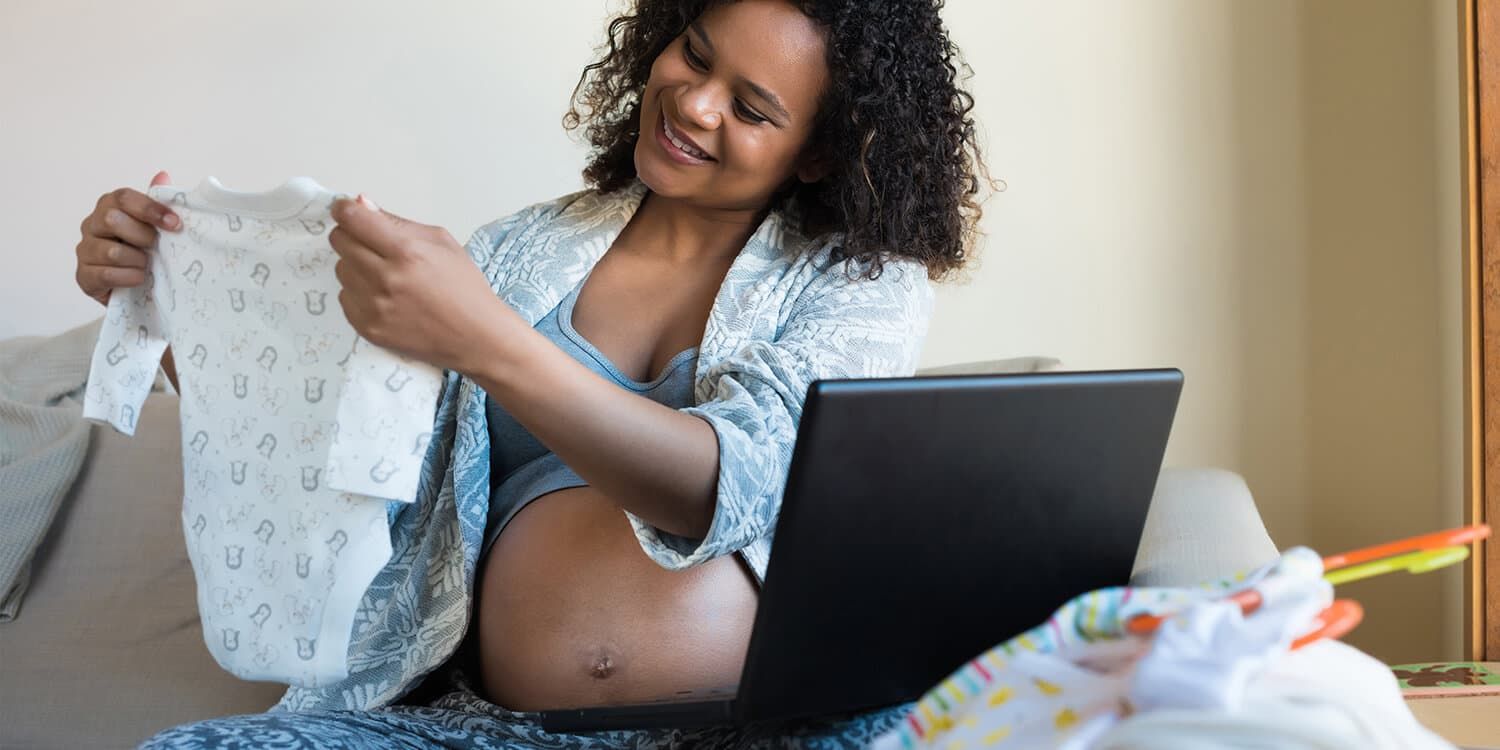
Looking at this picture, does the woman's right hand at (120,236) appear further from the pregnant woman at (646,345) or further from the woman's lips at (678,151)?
the woman's lips at (678,151)

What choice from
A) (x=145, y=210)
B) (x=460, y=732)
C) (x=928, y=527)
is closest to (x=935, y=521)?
(x=928, y=527)

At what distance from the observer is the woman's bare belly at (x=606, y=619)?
115 cm

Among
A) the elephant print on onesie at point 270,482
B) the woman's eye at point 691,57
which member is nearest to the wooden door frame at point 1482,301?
the woman's eye at point 691,57

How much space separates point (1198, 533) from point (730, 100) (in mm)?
638

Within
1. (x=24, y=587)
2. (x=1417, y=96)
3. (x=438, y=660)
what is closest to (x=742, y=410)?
(x=438, y=660)

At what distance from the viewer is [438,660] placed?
1236mm

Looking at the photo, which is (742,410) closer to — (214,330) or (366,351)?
(366,351)

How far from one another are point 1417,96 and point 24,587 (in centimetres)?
204

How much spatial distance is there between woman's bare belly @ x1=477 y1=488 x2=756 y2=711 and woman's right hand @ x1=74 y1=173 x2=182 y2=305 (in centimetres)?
40

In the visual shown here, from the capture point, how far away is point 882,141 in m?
1.37

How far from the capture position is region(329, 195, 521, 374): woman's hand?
3.10ft

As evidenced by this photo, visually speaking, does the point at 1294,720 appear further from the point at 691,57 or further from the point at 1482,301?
the point at 1482,301

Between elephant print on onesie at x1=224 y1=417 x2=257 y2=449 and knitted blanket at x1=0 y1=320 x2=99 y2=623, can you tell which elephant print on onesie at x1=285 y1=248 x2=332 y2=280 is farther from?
knitted blanket at x1=0 y1=320 x2=99 y2=623

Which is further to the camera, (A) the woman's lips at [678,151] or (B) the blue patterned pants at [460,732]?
(A) the woman's lips at [678,151]
